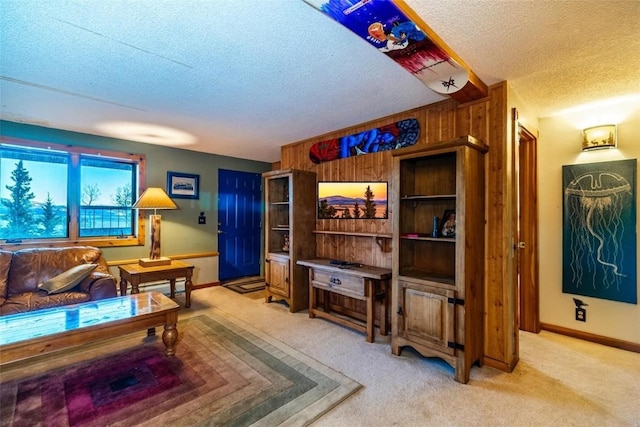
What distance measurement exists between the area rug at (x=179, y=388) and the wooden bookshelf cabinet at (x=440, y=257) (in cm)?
77

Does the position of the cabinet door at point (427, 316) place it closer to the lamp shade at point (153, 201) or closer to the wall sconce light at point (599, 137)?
the wall sconce light at point (599, 137)

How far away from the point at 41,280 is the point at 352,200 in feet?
11.5

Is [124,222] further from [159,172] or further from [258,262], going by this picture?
[258,262]

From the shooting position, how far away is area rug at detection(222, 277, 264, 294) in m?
→ 4.85

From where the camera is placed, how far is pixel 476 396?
2016 millimetres

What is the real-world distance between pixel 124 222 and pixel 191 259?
3.72ft

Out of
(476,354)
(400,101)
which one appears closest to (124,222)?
(400,101)

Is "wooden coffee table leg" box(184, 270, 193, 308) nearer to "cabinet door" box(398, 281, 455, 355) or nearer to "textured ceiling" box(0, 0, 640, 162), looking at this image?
"textured ceiling" box(0, 0, 640, 162)

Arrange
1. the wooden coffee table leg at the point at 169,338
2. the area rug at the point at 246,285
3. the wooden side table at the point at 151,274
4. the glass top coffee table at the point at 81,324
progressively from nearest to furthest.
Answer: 1. the glass top coffee table at the point at 81,324
2. the wooden coffee table leg at the point at 169,338
3. the wooden side table at the point at 151,274
4. the area rug at the point at 246,285

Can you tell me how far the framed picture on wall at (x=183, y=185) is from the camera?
4.70 m

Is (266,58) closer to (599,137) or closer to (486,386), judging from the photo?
(486,386)

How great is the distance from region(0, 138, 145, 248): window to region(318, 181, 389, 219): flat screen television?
286 cm

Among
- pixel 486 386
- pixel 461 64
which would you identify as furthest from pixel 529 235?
pixel 461 64

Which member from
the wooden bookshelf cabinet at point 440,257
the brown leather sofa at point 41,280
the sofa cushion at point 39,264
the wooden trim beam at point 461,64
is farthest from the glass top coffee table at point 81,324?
the wooden trim beam at point 461,64
